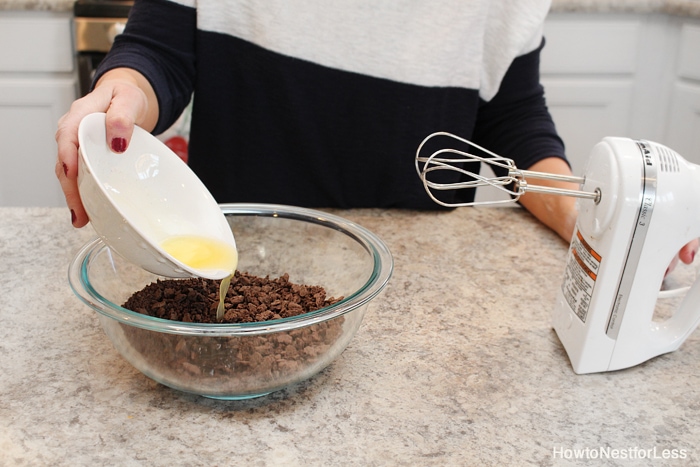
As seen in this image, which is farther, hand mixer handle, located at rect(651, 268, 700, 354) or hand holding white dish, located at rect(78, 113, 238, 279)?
hand mixer handle, located at rect(651, 268, 700, 354)

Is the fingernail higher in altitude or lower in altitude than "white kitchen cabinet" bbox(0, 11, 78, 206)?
higher

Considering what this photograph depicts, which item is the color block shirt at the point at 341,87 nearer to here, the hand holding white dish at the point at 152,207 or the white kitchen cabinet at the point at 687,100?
the hand holding white dish at the point at 152,207

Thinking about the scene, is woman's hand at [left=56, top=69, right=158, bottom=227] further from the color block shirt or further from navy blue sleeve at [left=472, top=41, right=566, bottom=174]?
navy blue sleeve at [left=472, top=41, right=566, bottom=174]

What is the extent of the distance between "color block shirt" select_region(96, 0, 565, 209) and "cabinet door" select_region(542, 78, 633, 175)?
3.09 ft

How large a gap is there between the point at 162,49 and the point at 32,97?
1.06 m

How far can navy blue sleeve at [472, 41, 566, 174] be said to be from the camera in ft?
3.74

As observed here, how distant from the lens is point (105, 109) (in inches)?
29.0

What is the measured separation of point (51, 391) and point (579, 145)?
1864mm

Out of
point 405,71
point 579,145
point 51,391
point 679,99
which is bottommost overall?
point 579,145

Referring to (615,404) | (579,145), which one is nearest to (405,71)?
(615,404)

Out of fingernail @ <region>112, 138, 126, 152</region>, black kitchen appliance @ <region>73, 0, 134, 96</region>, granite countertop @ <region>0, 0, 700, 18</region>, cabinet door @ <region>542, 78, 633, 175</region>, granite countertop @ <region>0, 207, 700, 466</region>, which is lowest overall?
cabinet door @ <region>542, 78, 633, 175</region>

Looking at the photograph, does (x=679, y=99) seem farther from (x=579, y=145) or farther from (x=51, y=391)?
(x=51, y=391)

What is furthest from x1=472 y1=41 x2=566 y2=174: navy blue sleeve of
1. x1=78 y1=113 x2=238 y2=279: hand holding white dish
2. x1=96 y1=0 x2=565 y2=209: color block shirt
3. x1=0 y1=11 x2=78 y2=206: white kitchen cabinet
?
x1=0 y1=11 x2=78 y2=206: white kitchen cabinet

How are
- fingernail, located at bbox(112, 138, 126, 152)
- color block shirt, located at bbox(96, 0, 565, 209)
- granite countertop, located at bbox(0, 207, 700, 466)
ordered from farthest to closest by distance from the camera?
color block shirt, located at bbox(96, 0, 565, 209) < fingernail, located at bbox(112, 138, 126, 152) < granite countertop, located at bbox(0, 207, 700, 466)
